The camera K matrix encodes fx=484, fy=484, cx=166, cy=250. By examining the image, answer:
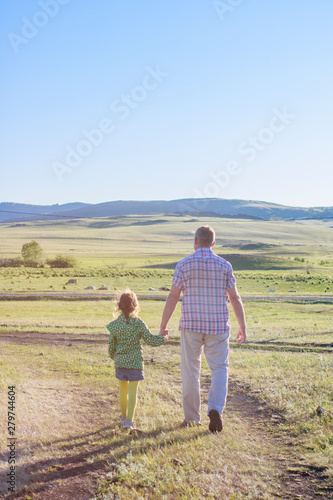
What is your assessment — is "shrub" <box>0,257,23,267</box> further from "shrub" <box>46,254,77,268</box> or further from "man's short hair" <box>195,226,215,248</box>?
"man's short hair" <box>195,226,215,248</box>

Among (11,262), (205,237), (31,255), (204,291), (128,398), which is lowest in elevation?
(11,262)

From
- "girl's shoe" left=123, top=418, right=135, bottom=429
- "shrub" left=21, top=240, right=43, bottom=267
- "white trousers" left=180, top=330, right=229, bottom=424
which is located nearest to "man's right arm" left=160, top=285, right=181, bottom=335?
"white trousers" left=180, top=330, right=229, bottom=424

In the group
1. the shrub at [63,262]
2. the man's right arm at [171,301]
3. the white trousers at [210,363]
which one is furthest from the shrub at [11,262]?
the white trousers at [210,363]

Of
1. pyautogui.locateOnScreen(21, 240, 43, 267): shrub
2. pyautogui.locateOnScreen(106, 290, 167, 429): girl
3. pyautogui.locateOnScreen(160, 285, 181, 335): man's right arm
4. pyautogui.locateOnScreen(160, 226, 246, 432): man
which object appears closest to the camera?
pyautogui.locateOnScreen(160, 226, 246, 432): man

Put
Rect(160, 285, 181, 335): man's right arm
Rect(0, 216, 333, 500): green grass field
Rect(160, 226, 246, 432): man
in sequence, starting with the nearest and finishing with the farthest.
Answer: Rect(0, 216, 333, 500): green grass field → Rect(160, 226, 246, 432): man → Rect(160, 285, 181, 335): man's right arm

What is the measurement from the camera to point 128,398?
6.26 meters

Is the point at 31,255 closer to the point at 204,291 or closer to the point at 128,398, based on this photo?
the point at 128,398

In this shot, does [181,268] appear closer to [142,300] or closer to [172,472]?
[172,472]

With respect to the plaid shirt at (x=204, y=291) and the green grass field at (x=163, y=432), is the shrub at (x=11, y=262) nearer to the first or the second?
the green grass field at (x=163, y=432)

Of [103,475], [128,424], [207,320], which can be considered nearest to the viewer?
[103,475]

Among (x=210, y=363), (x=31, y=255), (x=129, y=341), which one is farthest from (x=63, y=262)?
(x=210, y=363)

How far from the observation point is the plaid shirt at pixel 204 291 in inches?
229

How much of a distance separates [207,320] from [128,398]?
1.52 meters

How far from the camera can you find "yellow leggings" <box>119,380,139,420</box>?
6242mm
